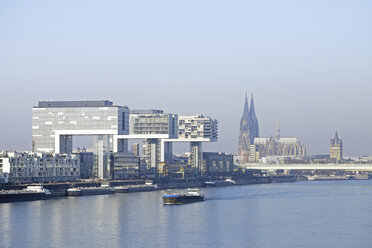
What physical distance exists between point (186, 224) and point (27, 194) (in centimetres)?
4210

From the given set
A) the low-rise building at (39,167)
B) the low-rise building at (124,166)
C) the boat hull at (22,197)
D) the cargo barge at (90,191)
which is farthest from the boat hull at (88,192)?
the low-rise building at (124,166)

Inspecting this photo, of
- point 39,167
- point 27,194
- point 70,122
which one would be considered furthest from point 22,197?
point 70,122

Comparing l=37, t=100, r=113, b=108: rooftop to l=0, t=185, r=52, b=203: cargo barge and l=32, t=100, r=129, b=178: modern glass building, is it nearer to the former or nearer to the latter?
l=32, t=100, r=129, b=178: modern glass building

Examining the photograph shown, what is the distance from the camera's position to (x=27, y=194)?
11869 centimetres

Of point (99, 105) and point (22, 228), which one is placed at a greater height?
point (99, 105)

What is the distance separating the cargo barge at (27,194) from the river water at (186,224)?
386cm

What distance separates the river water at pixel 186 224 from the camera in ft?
231

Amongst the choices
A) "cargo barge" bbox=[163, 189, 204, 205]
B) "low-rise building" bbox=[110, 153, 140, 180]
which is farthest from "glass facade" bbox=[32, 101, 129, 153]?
"cargo barge" bbox=[163, 189, 204, 205]

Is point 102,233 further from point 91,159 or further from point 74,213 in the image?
point 91,159

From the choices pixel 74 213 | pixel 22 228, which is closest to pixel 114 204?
pixel 74 213

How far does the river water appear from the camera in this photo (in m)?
70.5

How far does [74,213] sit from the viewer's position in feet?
312

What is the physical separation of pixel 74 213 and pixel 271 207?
27.3 meters

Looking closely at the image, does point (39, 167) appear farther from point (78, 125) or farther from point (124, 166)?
point (124, 166)
